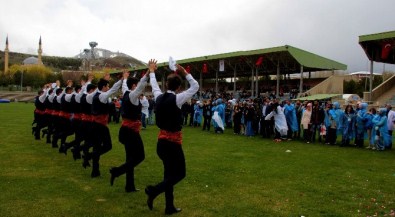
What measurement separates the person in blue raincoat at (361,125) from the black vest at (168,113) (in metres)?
11.5

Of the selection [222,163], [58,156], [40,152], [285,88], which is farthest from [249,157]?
[285,88]

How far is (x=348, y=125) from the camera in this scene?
613 inches

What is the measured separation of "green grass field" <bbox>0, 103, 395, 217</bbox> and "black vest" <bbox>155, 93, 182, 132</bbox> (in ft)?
4.50

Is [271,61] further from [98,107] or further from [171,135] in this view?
[171,135]

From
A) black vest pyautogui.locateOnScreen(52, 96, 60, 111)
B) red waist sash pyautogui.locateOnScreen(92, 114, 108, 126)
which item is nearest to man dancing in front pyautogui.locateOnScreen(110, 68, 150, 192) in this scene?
red waist sash pyautogui.locateOnScreen(92, 114, 108, 126)

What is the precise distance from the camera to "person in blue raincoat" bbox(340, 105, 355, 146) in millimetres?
15492

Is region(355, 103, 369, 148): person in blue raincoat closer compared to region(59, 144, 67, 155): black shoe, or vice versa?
region(59, 144, 67, 155): black shoe

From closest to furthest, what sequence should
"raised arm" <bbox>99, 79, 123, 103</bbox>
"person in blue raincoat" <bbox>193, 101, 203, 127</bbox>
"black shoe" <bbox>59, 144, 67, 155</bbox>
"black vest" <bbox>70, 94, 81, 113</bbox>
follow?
"raised arm" <bbox>99, 79, 123, 103</bbox>
"black vest" <bbox>70, 94, 81, 113</bbox>
"black shoe" <bbox>59, 144, 67, 155</bbox>
"person in blue raincoat" <bbox>193, 101, 203, 127</bbox>

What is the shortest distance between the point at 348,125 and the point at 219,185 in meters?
9.56

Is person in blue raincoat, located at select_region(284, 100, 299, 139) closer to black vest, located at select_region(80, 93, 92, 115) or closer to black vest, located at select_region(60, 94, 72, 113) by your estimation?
black vest, located at select_region(60, 94, 72, 113)

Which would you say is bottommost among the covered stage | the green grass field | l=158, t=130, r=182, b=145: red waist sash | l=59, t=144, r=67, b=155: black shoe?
the green grass field

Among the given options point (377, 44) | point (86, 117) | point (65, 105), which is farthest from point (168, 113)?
point (377, 44)

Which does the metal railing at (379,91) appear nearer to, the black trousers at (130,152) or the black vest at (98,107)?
the black vest at (98,107)

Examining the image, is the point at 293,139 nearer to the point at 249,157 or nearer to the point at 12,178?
the point at 249,157
